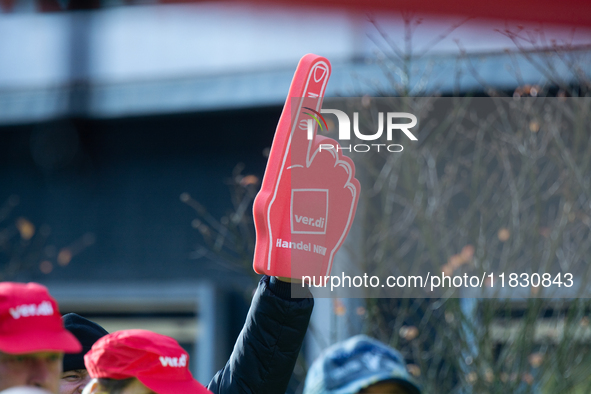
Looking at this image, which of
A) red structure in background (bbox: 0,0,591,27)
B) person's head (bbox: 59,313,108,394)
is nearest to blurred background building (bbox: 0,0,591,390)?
red structure in background (bbox: 0,0,591,27)

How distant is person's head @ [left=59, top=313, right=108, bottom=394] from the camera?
2115mm

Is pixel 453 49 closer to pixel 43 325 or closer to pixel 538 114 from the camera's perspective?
pixel 538 114

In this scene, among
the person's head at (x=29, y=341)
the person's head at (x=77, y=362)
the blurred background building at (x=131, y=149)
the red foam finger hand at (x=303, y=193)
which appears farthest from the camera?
the blurred background building at (x=131, y=149)

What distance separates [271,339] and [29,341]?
2.14 feet

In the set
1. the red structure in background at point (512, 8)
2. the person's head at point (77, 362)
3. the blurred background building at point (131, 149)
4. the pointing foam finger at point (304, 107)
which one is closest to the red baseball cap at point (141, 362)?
the person's head at point (77, 362)

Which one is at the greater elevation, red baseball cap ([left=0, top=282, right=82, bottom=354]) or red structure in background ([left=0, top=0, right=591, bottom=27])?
red structure in background ([left=0, top=0, right=591, bottom=27])

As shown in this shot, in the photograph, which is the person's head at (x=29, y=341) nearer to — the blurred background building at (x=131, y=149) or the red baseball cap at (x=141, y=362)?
the red baseball cap at (x=141, y=362)

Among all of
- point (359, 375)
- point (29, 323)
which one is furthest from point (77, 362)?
point (359, 375)

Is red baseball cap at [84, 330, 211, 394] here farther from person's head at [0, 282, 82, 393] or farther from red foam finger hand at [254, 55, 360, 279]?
red foam finger hand at [254, 55, 360, 279]

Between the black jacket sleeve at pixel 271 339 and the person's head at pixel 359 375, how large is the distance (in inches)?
6.6

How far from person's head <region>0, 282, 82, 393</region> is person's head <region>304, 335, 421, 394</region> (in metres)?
0.78

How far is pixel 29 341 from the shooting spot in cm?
156

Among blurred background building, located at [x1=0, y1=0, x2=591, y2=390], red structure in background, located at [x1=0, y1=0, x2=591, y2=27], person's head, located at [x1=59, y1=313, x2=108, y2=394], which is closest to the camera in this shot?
person's head, located at [x1=59, y1=313, x2=108, y2=394]

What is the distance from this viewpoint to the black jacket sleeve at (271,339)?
189 centimetres
